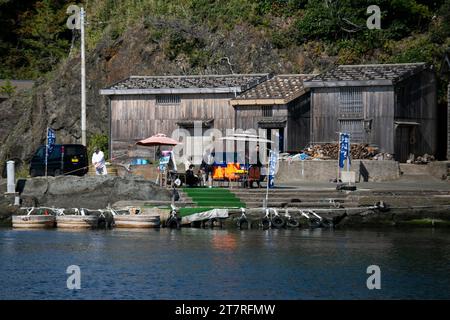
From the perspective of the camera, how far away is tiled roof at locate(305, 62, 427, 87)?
52.6 meters

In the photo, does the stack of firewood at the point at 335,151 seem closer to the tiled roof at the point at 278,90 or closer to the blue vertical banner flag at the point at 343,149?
the tiled roof at the point at 278,90

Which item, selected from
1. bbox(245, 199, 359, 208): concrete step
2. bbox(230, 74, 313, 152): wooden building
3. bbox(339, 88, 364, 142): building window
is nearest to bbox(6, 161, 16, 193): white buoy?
bbox(245, 199, 359, 208): concrete step

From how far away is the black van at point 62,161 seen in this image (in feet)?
165

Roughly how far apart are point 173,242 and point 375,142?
Answer: 56.1ft

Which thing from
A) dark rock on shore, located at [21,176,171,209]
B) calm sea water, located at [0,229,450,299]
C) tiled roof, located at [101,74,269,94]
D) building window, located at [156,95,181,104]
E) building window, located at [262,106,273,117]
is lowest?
calm sea water, located at [0,229,450,299]

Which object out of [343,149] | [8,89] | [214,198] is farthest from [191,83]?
[8,89]

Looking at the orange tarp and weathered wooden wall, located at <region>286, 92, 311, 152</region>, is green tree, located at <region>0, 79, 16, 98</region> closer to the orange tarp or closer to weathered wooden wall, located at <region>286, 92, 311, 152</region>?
weathered wooden wall, located at <region>286, 92, 311, 152</region>

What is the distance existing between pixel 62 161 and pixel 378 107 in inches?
599

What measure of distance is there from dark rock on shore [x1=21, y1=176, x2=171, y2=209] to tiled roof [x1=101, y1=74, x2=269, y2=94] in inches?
479

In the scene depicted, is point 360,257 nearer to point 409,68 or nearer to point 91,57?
point 409,68

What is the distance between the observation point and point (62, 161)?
5062 centimetres

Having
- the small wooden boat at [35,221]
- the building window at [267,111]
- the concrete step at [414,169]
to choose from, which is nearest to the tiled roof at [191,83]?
the building window at [267,111]

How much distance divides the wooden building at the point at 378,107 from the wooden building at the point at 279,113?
83cm
